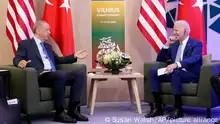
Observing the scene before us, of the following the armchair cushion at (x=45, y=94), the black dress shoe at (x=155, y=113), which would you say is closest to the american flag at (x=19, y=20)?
the armchair cushion at (x=45, y=94)

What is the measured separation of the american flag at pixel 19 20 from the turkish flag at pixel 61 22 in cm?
26

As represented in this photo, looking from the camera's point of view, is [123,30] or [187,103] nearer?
[187,103]

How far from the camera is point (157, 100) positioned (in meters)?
4.65

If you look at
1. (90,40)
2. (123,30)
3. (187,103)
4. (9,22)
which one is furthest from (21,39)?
(187,103)

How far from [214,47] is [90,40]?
1.89m

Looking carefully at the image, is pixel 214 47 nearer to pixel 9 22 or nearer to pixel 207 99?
pixel 207 99

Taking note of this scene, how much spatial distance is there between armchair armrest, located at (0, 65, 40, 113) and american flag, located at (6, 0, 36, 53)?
2.59 ft

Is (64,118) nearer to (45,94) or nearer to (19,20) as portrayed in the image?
(45,94)

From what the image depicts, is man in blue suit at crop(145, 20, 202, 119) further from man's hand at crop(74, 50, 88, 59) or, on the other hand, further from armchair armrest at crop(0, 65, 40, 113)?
armchair armrest at crop(0, 65, 40, 113)

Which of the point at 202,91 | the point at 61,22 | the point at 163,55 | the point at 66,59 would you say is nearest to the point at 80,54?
the point at 66,59

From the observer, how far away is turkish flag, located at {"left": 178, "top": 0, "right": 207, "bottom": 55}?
5203 millimetres

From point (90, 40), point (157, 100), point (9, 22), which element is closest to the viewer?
point (157, 100)

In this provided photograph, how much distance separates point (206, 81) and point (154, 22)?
1.37 m

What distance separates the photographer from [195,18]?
5.23 m
